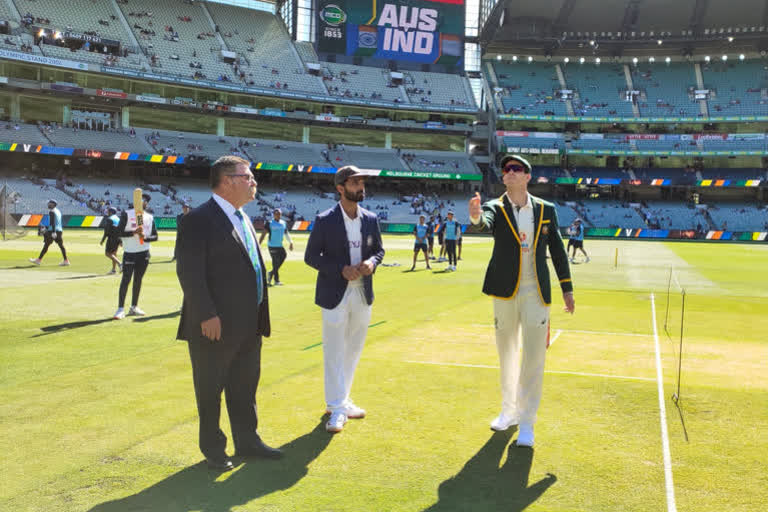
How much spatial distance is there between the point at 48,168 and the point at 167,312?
54.6 m

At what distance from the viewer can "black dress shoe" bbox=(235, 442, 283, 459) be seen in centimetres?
503

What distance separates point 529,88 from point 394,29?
18.8m

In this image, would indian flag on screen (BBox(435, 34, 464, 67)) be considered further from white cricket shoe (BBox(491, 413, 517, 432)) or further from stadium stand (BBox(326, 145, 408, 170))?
white cricket shoe (BBox(491, 413, 517, 432))

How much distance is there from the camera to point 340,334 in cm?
585

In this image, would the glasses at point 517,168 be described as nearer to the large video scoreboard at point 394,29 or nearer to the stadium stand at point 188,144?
Result: the stadium stand at point 188,144

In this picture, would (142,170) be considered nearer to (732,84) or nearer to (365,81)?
(365,81)

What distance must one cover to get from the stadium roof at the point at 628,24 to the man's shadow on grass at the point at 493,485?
69267 millimetres

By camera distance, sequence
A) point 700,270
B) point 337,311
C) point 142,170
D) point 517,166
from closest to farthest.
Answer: point 517,166
point 337,311
point 700,270
point 142,170

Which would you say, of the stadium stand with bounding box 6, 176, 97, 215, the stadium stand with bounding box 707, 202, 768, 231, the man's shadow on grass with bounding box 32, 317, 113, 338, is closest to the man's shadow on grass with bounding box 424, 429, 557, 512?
the man's shadow on grass with bounding box 32, 317, 113, 338

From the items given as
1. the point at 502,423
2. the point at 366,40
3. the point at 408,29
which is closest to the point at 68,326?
the point at 502,423

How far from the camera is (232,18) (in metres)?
73.8

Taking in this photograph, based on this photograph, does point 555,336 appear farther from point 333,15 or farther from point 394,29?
point 394,29

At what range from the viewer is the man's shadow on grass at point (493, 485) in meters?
4.29

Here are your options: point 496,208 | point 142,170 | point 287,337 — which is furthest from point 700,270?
point 142,170
